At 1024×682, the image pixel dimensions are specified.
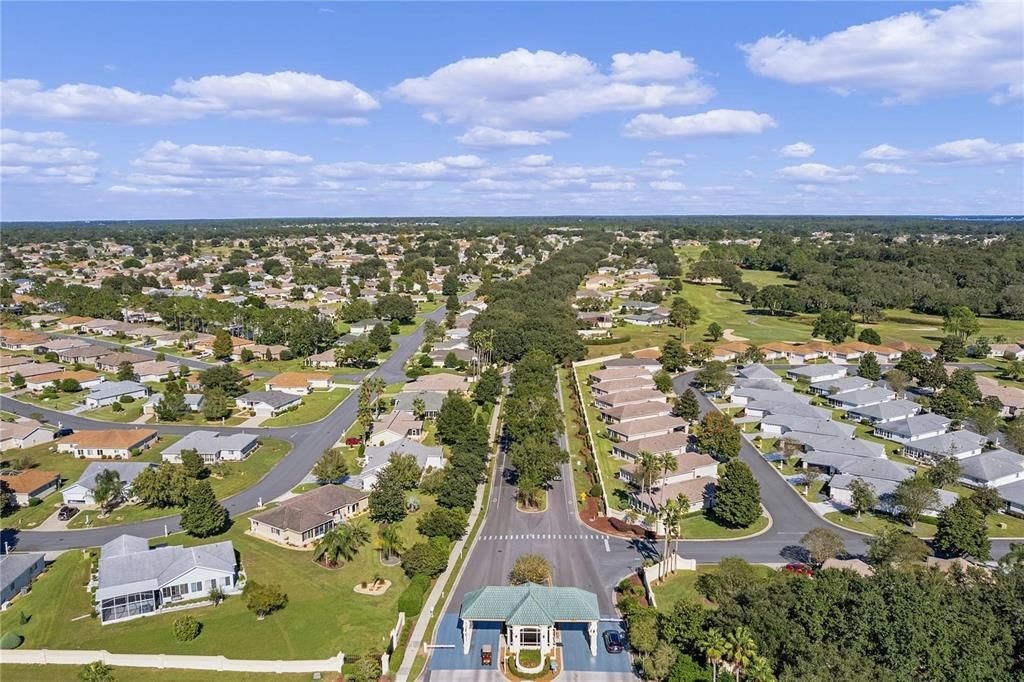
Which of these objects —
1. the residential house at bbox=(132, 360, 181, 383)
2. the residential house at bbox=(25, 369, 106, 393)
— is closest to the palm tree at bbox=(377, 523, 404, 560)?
the residential house at bbox=(132, 360, 181, 383)

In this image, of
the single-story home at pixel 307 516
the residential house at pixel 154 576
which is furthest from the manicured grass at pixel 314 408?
the residential house at pixel 154 576

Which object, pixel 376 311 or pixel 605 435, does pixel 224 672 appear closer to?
pixel 605 435

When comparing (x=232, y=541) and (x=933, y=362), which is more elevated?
(x=933, y=362)

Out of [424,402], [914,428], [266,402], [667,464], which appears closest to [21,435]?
[266,402]

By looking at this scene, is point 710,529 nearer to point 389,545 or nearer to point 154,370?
point 389,545

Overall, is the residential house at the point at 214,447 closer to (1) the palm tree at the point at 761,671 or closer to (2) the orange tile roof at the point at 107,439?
(2) the orange tile roof at the point at 107,439

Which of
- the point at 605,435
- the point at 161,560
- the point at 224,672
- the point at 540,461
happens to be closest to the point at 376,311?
the point at 605,435
